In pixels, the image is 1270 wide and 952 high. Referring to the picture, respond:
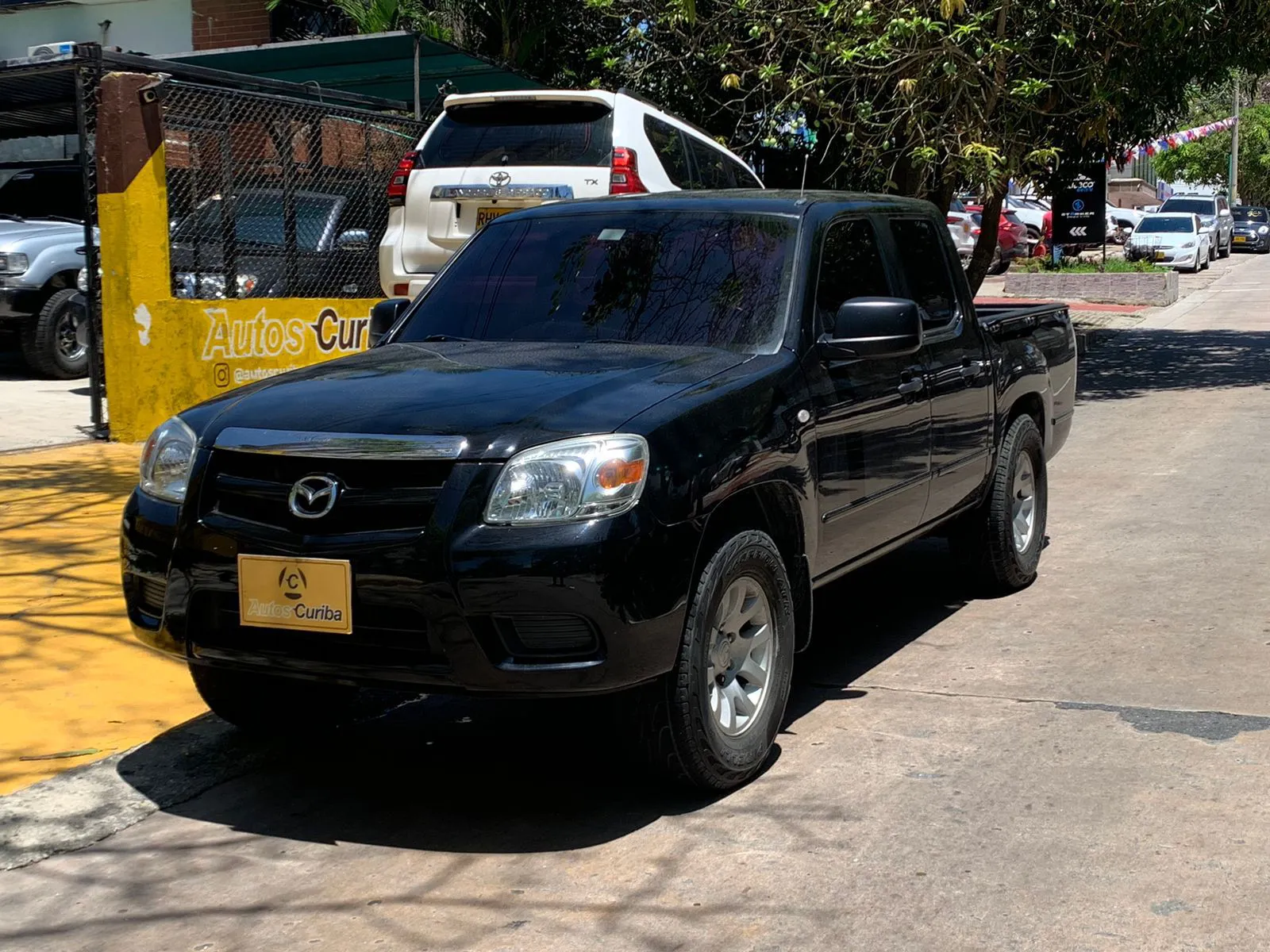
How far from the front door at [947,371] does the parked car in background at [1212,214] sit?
3917 cm

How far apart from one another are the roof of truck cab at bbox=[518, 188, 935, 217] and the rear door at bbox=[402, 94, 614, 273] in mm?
4229

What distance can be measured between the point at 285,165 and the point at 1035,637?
7238 mm

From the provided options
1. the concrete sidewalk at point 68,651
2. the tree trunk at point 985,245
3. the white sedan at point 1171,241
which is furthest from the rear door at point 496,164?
the white sedan at point 1171,241

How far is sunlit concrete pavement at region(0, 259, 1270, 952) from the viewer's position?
3680 mm

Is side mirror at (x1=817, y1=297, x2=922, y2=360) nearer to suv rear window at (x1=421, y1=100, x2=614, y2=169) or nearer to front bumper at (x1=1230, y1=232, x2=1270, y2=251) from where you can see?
suv rear window at (x1=421, y1=100, x2=614, y2=169)

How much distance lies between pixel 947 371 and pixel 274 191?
6875 millimetres

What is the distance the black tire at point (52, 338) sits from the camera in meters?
12.9

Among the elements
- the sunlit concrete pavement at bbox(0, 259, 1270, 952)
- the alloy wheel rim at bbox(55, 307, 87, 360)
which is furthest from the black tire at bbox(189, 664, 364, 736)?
the alloy wheel rim at bbox(55, 307, 87, 360)

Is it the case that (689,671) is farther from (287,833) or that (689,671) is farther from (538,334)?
(538,334)

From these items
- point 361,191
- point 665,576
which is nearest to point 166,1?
point 361,191

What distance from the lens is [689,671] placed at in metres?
4.21

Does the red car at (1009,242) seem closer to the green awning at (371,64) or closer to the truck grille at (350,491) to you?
the green awning at (371,64)

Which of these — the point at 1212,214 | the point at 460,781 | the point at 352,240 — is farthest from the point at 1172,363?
the point at 1212,214

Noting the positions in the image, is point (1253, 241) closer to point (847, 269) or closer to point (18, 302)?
point (18, 302)
